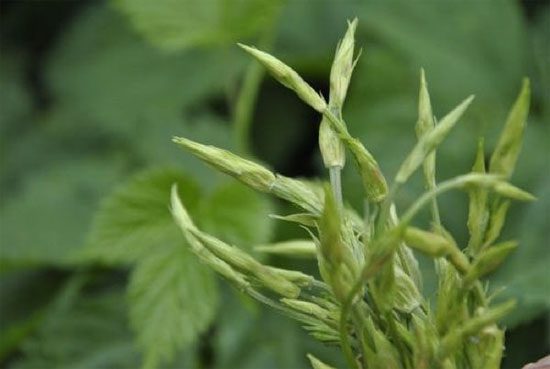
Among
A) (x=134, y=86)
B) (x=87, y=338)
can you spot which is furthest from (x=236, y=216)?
(x=134, y=86)

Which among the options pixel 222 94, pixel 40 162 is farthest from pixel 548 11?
pixel 40 162

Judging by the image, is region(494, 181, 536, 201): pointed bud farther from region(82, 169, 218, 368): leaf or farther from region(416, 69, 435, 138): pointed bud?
region(82, 169, 218, 368): leaf

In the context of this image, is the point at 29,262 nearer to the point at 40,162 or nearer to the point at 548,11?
the point at 40,162

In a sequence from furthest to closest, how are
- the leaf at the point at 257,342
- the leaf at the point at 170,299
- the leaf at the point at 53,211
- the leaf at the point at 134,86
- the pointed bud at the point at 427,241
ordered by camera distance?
1. the leaf at the point at 134,86
2. the leaf at the point at 53,211
3. the leaf at the point at 257,342
4. the leaf at the point at 170,299
5. the pointed bud at the point at 427,241

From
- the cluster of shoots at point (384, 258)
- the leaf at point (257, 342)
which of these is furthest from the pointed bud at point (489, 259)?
the leaf at point (257, 342)

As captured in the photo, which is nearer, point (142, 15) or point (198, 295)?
point (198, 295)

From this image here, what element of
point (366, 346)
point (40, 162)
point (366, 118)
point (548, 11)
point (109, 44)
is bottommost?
point (40, 162)

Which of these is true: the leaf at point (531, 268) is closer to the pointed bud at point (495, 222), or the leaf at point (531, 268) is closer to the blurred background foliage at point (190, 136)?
the blurred background foliage at point (190, 136)

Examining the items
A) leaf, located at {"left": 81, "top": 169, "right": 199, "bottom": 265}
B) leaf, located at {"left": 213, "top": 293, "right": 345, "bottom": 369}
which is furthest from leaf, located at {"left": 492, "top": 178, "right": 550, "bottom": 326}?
leaf, located at {"left": 81, "top": 169, "right": 199, "bottom": 265}
